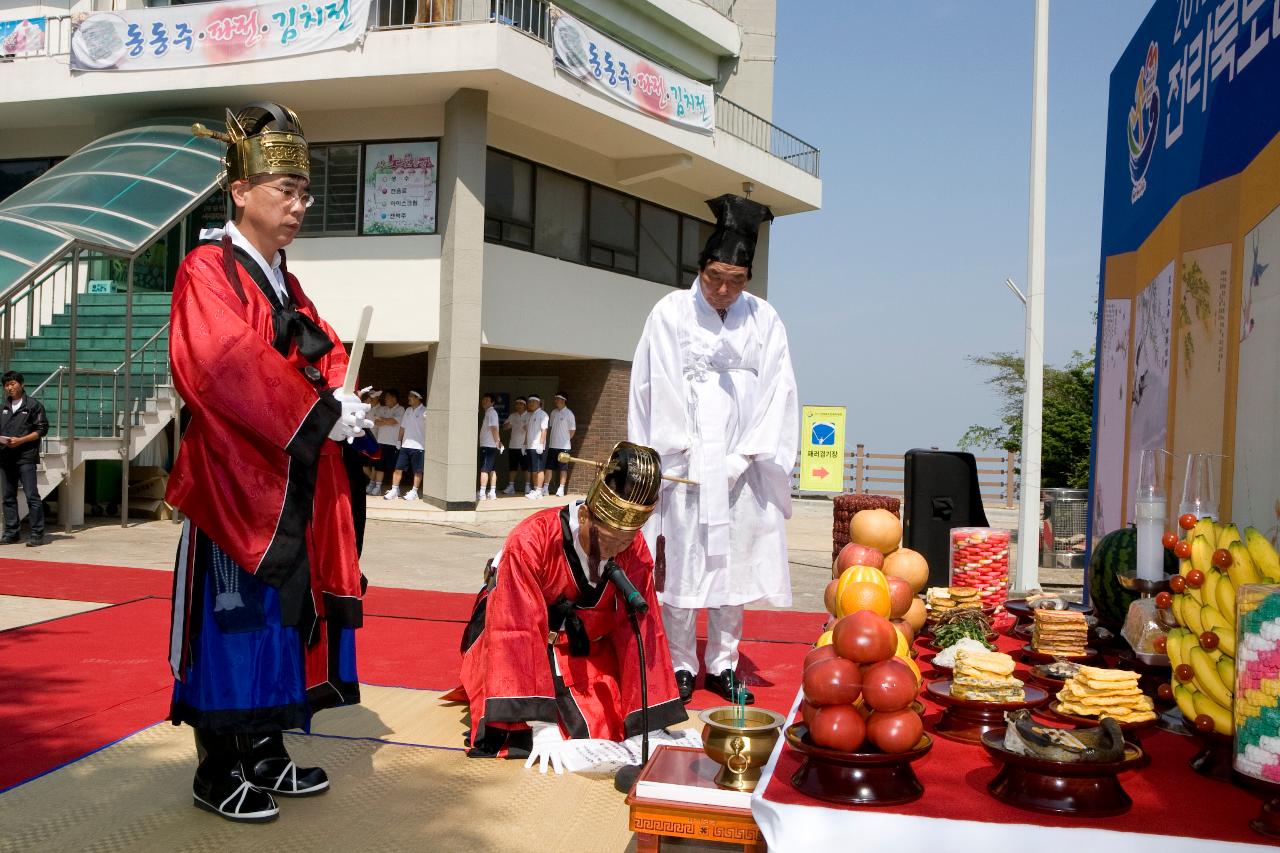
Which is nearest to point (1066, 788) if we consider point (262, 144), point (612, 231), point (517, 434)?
point (262, 144)

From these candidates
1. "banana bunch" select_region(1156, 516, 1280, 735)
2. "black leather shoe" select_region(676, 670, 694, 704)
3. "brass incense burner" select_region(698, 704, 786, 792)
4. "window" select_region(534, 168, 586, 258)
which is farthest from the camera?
"window" select_region(534, 168, 586, 258)

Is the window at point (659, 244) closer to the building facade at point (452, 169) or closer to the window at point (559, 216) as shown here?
the building facade at point (452, 169)

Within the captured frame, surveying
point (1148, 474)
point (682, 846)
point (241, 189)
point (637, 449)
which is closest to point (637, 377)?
point (637, 449)

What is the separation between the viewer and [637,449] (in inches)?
130

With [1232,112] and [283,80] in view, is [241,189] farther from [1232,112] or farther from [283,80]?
[283,80]

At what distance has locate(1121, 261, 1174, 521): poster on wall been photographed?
4840 mm

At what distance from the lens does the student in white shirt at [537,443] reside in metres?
16.1

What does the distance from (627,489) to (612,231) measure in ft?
48.0

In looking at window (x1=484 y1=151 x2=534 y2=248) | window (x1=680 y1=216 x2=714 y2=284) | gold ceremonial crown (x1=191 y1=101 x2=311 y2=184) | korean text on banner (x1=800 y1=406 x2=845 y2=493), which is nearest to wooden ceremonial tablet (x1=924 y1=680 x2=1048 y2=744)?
gold ceremonial crown (x1=191 y1=101 x2=311 y2=184)

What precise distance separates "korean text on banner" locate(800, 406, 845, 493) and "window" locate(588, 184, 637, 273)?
509 centimetres

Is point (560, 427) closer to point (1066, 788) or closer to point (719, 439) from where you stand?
point (719, 439)

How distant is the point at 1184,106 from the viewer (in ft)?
15.3

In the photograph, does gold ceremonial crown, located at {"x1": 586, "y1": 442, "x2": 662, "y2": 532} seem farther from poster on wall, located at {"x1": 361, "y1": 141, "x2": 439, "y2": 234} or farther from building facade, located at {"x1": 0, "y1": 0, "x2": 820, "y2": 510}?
poster on wall, located at {"x1": 361, "y1": 141, "x2": 439, "y2": 234}

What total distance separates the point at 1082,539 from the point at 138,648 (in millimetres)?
9319
